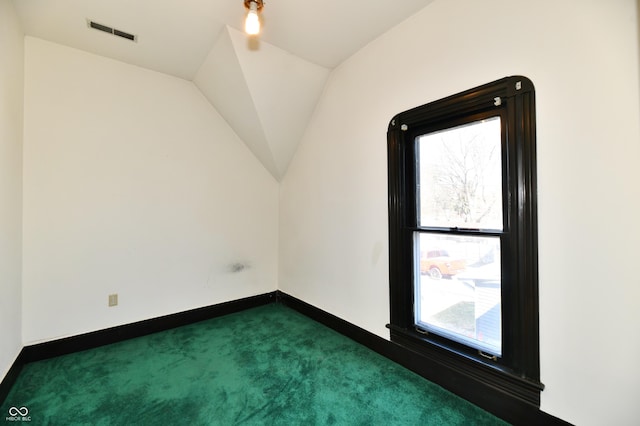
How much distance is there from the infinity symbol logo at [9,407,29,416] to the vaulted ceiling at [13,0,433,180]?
8.61 ft

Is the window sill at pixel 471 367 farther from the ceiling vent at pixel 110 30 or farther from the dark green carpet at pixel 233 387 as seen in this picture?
the ceiling vent at pixel 110 30

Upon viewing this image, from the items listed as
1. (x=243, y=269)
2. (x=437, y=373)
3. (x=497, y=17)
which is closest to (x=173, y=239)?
(x=243, y=269)

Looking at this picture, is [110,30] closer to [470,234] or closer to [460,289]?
[470,234]

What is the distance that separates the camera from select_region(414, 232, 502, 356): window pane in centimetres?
172

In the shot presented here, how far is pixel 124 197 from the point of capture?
2641 millimetres

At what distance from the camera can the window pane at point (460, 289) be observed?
172cm

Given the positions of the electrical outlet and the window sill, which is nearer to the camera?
the window sill

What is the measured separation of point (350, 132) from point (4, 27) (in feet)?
7.98

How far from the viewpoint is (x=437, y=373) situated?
1908 mm

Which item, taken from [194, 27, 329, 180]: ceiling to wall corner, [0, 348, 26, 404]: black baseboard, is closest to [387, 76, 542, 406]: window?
[194, 27, 329, 180]: ceiling to wall corner

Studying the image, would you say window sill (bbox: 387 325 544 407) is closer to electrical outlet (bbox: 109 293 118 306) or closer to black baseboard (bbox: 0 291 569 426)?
black baseboard (bbox: 0 291 569 426)

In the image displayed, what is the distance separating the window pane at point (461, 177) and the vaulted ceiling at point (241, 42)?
964 mm

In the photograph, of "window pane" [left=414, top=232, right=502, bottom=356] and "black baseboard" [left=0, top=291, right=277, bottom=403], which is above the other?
"window pane" [left=414, top=232, right=502, bottom=356]

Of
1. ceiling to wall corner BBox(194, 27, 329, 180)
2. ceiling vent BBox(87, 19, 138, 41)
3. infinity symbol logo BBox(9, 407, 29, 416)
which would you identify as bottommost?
infinity symbol logo BBox(9, 407, 29, 416)
